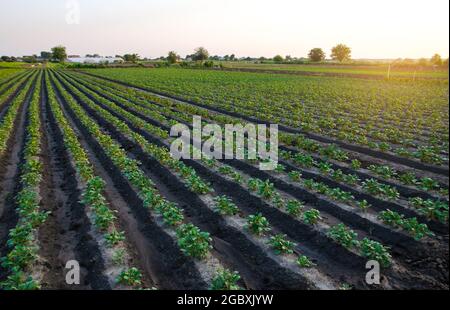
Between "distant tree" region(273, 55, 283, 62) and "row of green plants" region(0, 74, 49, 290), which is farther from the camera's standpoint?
"distant tree" region(273, 55, 283, 62)

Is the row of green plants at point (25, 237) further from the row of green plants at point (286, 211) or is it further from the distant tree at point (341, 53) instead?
the distant tree at point (341, 53)

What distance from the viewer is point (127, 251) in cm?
719

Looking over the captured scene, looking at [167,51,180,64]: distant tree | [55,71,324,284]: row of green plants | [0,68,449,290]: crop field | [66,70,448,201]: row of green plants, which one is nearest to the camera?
[0,68,449,290]: crop field

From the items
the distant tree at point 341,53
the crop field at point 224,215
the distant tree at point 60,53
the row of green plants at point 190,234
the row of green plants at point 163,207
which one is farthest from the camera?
the distant tree at point 60,53

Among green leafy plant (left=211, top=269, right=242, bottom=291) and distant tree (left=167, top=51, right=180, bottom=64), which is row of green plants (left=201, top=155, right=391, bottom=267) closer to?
green leafy plant (left=211, top=269, right=242, bottom=291)

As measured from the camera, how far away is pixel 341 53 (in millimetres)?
99062

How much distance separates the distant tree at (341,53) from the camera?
98562 mm

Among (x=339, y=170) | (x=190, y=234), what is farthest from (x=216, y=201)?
(x=339, y=170)

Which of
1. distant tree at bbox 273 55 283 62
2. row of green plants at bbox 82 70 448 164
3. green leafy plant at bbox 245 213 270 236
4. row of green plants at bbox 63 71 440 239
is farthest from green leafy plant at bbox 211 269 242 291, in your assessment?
distant tree at bbox 273 55 283 62

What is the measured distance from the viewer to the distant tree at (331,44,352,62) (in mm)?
98562

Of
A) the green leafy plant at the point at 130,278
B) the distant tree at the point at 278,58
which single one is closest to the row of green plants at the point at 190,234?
the green leafy plant at the point at 130,278

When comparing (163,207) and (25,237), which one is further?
(163,207)

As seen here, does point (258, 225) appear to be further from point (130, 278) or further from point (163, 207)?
point (130, 278)
